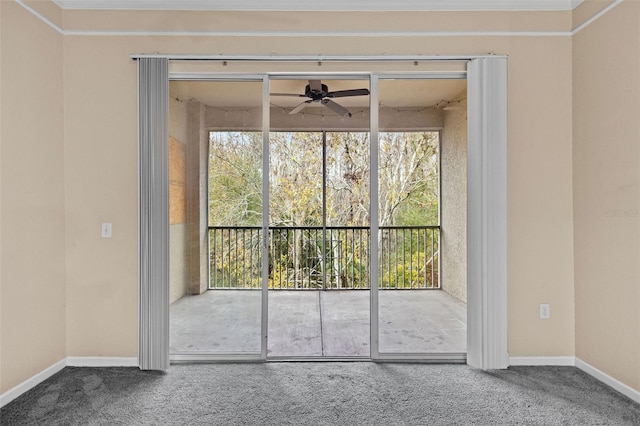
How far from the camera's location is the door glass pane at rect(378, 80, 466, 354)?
2926 mm

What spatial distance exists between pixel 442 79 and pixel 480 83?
295 millimetres

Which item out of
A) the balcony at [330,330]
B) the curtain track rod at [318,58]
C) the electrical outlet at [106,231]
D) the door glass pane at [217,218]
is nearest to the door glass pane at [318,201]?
the balcony at [330,330]

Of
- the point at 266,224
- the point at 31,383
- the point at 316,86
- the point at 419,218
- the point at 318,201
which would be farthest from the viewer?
the point at 318,201

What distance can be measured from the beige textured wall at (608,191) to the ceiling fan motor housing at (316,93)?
2.13 meters

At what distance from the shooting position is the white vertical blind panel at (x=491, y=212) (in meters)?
2.73

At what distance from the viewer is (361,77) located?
2.93 m

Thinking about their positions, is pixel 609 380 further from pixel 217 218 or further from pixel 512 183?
pixel 217 218

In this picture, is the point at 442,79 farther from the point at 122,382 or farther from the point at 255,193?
the point at 122,382

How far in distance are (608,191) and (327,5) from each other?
245 centimetres

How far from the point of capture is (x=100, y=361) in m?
2.77

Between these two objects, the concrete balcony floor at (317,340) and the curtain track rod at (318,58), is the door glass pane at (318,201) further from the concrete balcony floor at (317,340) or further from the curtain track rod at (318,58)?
the curtain track rod at (318,58)

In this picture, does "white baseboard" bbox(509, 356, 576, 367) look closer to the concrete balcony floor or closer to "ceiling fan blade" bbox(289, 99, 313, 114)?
the concrete balcony floor

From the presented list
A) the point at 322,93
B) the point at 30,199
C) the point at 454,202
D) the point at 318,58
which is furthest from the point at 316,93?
the point at 30,199

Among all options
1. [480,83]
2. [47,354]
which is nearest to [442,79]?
[480,83]
